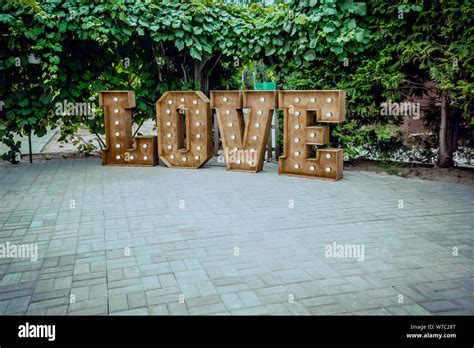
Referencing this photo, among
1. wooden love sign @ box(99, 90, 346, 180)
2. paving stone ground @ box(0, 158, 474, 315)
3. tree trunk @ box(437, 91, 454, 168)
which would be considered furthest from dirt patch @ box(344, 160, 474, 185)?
wooden love sign @ box(99, 90, 346, 180)

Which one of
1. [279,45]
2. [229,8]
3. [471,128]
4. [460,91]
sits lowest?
[471,128]

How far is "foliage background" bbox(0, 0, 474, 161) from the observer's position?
812cm

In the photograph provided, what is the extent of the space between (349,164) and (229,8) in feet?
15.0

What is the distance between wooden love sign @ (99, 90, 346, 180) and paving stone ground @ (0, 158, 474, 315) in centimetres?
74

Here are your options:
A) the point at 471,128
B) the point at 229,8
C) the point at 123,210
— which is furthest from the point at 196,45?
the point at 471,128

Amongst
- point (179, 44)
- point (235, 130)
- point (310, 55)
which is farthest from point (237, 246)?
point (179, 44)

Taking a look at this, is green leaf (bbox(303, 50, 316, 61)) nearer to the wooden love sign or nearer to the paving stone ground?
the wooden love sign

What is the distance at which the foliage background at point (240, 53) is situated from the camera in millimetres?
8125

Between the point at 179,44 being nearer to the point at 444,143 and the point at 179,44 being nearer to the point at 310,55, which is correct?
the point at 310,55

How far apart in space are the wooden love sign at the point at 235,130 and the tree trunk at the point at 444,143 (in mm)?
1992

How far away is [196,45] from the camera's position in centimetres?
1021

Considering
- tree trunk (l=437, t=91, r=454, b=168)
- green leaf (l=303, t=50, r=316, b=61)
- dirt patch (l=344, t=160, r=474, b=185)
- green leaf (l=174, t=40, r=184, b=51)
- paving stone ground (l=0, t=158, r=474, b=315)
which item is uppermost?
green leaf (l=174, t=40, r=184, b=51)

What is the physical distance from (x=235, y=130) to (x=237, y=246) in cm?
474
